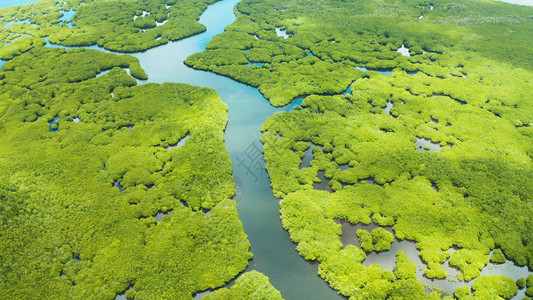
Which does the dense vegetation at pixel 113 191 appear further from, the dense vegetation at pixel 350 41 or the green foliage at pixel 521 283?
the green foliage at pixel 521 283

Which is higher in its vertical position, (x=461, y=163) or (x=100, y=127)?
(x=461, y=163)

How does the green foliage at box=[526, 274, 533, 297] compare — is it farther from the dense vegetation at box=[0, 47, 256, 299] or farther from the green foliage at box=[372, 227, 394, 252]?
the dense vegetation at box=[0, 47, 256, 299]

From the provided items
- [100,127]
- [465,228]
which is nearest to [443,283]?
[465,228]

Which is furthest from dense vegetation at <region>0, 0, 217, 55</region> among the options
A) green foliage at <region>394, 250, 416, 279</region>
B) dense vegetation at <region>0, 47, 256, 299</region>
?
green foliage at <region>394, 250, 416, 279</region>

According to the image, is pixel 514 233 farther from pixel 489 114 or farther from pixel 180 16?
pixel 180 16

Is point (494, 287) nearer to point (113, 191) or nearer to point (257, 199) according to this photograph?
point (257, 199)

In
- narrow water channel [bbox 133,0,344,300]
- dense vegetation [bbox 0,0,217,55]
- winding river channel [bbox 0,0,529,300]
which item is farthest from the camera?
dense vegetation [bbox 0,0,217,55]

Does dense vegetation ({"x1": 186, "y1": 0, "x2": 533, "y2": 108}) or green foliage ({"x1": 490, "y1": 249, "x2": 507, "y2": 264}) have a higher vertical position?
dense vegetation ({"x1": 186, "y1": 0, "x2": 533, "y2": 108})
